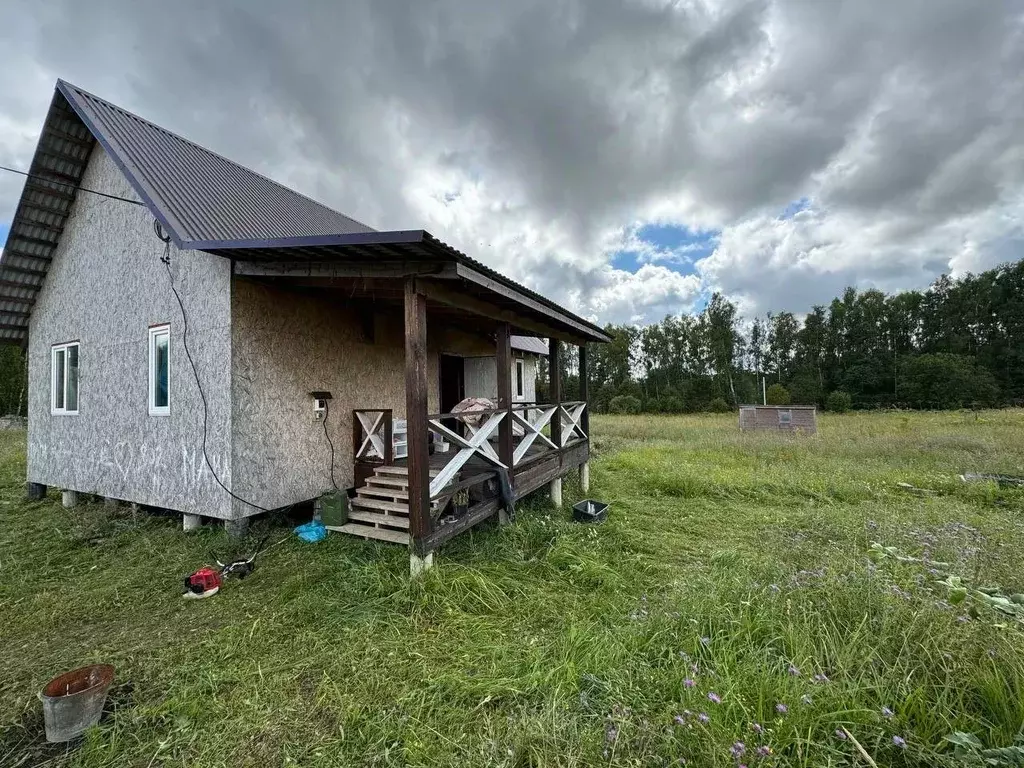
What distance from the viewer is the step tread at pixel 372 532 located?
4.23 metres

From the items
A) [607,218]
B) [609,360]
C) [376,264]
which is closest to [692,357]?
[609,360]

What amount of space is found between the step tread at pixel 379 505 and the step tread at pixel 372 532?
0.21 meters

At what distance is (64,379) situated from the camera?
23.2ft

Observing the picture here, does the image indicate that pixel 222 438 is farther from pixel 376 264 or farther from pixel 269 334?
pixel 376 264

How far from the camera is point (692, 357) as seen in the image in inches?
1747

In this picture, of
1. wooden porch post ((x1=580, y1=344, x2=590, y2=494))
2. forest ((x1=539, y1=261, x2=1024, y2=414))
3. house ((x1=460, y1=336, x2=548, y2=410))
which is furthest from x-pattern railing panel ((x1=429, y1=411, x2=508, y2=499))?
forest ((x1=539, y1=261, x2=1024, y2=414))

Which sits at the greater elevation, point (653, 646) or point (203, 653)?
point (653, 646)

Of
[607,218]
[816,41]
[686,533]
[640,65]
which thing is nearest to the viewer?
[686,533]

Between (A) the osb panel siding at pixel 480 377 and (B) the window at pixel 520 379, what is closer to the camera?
(A) the osb panel siding at pixel 480 377

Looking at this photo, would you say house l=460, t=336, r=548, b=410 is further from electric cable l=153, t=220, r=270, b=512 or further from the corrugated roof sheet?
electric cable l=153, t=220, r=270, b=512

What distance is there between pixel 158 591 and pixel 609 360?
4528 centimetres

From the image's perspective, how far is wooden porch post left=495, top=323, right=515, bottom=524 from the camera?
4.95m

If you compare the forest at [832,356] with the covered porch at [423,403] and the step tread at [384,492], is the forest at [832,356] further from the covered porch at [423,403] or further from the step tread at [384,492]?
the step tread at [384,492]

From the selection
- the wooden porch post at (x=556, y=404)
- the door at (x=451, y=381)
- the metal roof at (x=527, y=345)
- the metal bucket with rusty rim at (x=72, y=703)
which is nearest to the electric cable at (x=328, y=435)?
the door at (x=451, y=381)
